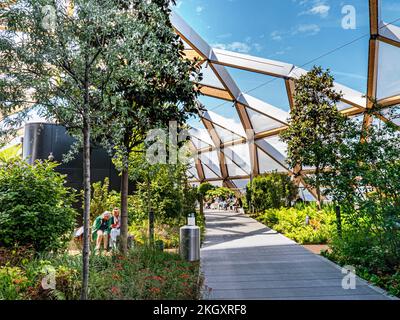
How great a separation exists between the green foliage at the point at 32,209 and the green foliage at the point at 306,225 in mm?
6120

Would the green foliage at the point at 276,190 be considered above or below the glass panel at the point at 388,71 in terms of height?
below

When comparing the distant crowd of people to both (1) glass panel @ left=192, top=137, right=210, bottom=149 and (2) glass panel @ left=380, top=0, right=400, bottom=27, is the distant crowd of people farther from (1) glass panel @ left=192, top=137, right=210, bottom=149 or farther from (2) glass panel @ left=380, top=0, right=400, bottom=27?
(2) glass panel @ left=380, top=0, right=400, bottom=27

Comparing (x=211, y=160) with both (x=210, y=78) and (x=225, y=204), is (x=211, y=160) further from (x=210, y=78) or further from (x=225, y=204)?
(x=210, y=78)

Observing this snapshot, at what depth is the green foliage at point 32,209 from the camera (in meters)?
5.25

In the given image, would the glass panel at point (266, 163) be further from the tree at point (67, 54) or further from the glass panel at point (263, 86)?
the tree at point (67, 54)

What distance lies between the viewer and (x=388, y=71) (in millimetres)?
10641

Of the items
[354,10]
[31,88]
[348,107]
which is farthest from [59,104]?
[348,107]

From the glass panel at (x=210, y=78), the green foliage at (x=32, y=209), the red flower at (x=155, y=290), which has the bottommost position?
the red flower at (x=155, y=290)

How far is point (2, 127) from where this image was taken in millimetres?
3541

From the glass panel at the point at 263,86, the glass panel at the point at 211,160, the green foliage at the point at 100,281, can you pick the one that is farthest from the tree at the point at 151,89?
the glass panel at the point at 211,160

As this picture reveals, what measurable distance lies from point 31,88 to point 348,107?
1306 centimetres

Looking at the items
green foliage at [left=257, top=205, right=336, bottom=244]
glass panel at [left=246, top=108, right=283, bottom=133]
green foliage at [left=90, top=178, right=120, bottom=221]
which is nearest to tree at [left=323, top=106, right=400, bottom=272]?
green foliage at [left=257, top=205, right=336, bottom=244]

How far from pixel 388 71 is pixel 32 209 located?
11718 millimetres

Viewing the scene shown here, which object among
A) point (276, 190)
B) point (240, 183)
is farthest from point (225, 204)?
point (276, 190)
